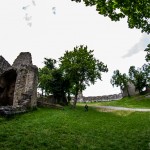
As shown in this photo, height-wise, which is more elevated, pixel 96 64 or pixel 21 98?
pixel 96 64

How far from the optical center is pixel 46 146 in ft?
38.1

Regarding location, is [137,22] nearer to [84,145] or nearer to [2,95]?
[84,145]

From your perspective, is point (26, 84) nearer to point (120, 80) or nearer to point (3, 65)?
point (3, 65)

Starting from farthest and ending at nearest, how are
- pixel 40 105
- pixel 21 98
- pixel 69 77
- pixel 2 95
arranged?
pixel 69 77
pixel 40 105
pixel 2 95
pixel 21 98

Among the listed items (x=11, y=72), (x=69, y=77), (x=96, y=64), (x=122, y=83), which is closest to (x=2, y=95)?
(x=11, y=72)

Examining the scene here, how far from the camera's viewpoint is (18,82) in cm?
2911

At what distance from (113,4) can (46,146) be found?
861 cm

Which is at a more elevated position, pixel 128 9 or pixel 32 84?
pixel 128 9

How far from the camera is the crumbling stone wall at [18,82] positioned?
1103 inches

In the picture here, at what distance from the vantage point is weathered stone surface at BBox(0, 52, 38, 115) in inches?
1103

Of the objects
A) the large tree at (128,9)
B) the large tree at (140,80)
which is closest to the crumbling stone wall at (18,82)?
the large tree at (128,9)

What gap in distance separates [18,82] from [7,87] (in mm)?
2966

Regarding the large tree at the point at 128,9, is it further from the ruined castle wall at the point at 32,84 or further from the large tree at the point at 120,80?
the large tree at the point at 120,80

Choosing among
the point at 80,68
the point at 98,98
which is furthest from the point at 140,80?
the point at 80,68
